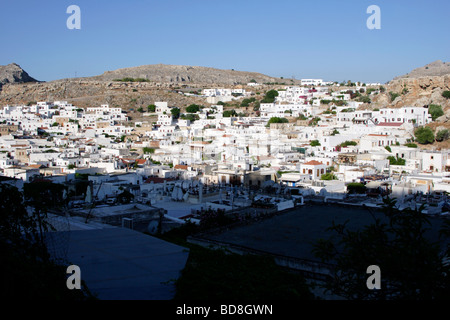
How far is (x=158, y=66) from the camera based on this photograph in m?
95.6

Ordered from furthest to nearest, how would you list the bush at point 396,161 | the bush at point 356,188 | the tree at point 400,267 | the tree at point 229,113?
the tree at point 229,113 → the bush at point 396,161 → the bush at point 356,188 → the tree at point 400,267

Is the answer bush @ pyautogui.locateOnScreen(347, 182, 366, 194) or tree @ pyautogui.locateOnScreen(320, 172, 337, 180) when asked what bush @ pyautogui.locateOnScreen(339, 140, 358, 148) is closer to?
tree @ pyautogui.locateOnScreen(320, 172, 337, 180)

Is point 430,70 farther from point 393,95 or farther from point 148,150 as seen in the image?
point 148,150

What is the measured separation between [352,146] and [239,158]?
7.12 metres

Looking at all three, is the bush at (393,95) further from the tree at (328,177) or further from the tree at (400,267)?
the tree at (400,267)

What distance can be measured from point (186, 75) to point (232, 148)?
210 ft

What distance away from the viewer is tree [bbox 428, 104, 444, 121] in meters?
35.3

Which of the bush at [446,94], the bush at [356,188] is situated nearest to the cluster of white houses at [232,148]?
the bush at [356,188]

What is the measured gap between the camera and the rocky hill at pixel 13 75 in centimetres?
7944

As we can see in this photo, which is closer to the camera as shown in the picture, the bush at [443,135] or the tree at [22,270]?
the tree at [22,270]

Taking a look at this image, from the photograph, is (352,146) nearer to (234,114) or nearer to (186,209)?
(186,209)

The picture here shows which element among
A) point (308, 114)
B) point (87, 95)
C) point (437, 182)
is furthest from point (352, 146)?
point (87, 95)

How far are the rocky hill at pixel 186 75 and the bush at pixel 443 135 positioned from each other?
59795 mm

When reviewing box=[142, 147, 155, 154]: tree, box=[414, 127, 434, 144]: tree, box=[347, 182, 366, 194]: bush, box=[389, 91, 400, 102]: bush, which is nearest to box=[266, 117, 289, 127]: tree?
box=[389, 91, 400, 102]: bush
